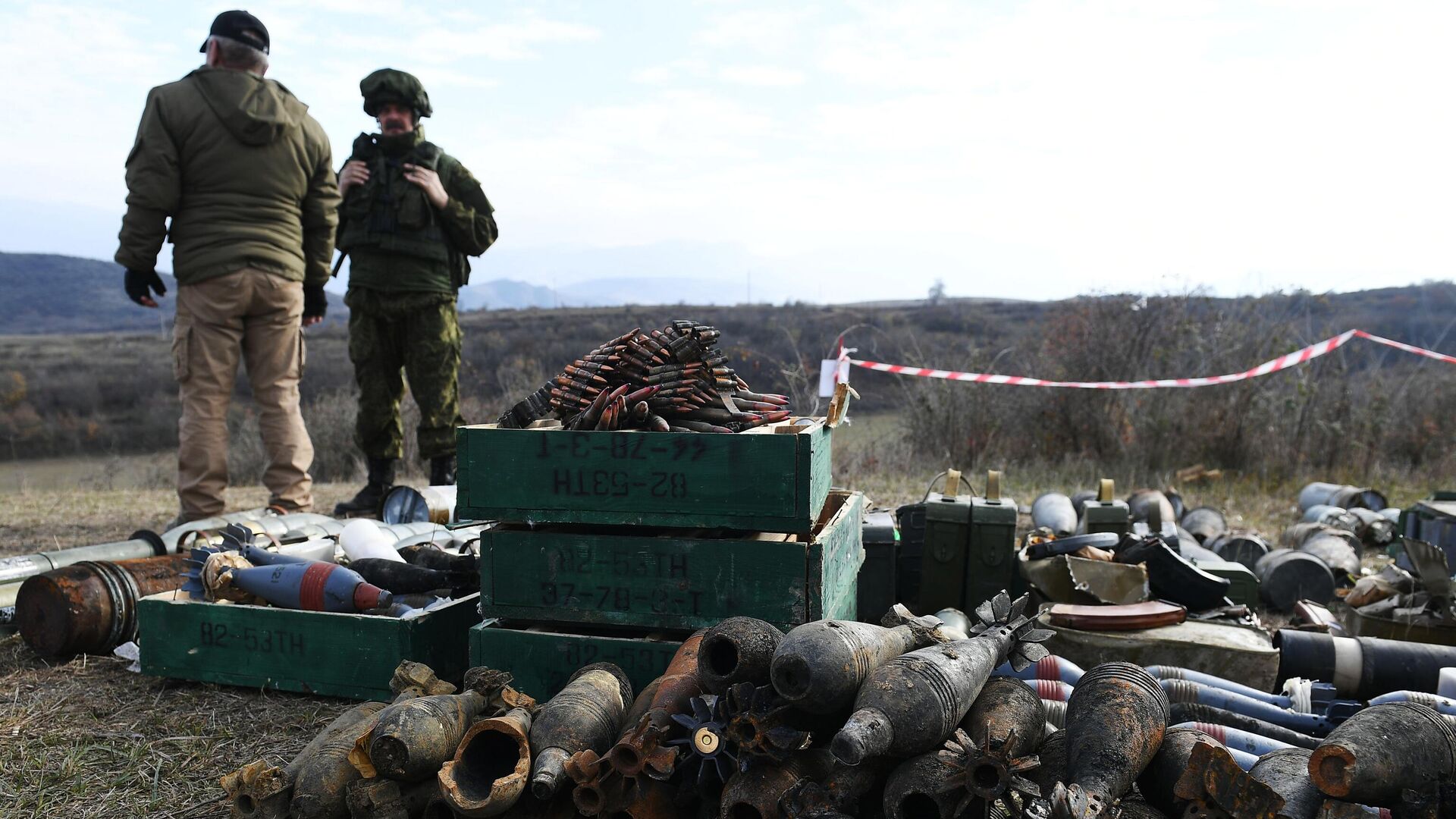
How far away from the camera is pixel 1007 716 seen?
245 cm

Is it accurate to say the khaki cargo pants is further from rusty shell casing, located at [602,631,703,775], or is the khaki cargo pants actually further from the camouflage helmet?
rusty shell casing, located at [602,631,703,775]

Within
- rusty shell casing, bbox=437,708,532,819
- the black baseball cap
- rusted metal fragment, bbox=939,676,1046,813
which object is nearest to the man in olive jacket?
the black baseball cap

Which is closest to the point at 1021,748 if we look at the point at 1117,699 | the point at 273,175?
the point at 1117,699

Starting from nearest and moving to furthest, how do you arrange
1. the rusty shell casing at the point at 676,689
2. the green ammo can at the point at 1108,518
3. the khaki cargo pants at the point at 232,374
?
the rusty shell casing at the point at 676,689 → the green ammo can at the point at 1108,518 → the khaki cargo pants at the point at 232,374

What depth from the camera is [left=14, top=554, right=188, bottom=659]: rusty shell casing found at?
4055mm

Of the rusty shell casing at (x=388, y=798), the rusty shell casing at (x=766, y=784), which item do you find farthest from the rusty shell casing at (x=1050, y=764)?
the rusty shell casing at (x=388, y=798)

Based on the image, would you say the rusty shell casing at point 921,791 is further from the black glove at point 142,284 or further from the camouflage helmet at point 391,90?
the camouflage helmet at point 391,90

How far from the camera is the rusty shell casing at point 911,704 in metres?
2.19

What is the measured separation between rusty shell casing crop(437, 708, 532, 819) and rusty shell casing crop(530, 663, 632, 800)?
0.04 meters

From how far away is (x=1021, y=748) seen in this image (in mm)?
2467

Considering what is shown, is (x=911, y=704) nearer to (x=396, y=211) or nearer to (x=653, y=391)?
(x=653, y=391)

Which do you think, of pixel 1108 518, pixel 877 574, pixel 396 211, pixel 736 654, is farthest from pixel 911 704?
pixel 396 211

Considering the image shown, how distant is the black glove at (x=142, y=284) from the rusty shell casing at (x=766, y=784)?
541 cm

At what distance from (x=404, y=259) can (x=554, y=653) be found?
14.0 feet
